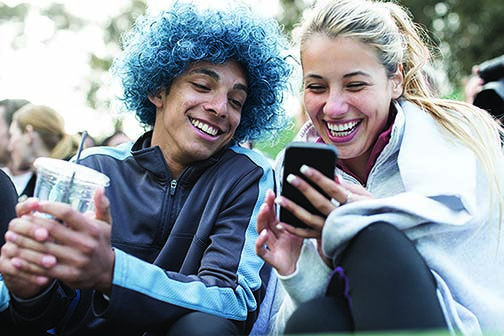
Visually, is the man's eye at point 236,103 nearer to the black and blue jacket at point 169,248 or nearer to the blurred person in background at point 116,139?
the black and blue jacket at point 169,248

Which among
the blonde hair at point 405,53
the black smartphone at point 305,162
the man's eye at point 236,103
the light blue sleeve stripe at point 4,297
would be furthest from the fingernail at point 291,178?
the light blue sleeve stripe at point 4,297

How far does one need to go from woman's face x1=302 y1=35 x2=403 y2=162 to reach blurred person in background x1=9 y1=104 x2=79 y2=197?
10.1ft

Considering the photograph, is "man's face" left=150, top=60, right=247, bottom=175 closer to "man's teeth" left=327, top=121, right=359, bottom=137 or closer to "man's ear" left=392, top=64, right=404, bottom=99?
"man's teeth" left=327, top=121, right=359, bottom=137

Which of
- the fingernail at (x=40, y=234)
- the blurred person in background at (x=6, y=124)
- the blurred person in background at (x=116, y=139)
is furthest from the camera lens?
the blurred person in background at (x=6, y=124)

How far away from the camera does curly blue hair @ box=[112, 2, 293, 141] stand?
Result: 90.1 inches

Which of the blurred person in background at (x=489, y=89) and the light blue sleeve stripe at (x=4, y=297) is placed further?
the blurred person in background at (x=489, y=89)

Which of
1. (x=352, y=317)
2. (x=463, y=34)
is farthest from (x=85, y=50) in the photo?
(x=352, y=317)

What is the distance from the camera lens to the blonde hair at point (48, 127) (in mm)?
4852

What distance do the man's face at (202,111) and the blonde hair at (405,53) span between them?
30 cm

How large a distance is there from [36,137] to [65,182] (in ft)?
11.5

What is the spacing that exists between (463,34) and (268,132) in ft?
45.1

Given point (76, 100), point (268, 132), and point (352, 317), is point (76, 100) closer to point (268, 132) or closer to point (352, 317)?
point (268, 132)

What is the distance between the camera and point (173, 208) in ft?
7.06

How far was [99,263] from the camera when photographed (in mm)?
1571
